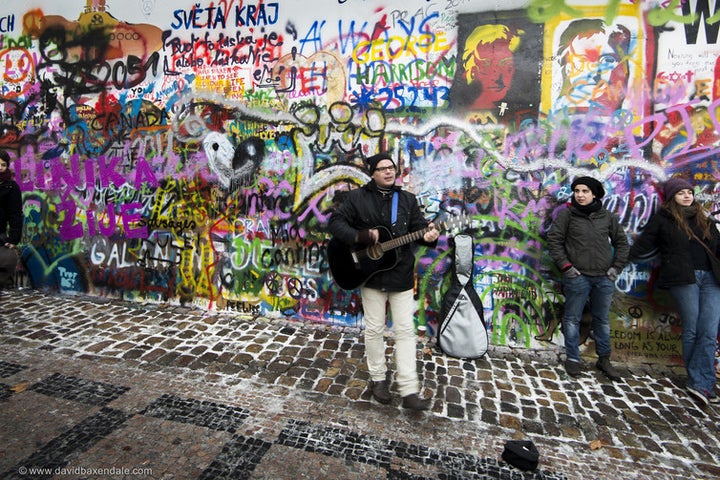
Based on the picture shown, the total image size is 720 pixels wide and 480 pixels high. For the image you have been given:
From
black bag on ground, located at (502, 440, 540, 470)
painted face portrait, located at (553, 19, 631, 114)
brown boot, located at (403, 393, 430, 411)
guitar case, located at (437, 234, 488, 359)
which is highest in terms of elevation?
painted face portrait, located at (553, 19, 631, 114)

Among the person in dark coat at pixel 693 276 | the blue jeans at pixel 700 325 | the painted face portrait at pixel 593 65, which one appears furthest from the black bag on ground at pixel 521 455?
the painted face portrait at pixel 593 65

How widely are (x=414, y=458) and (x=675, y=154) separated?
14.0 ft

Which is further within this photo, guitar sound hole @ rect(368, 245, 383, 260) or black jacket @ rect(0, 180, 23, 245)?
black jacket @ rect(0, 180, 23, 245)

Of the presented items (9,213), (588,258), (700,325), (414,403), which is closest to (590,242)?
(588,258)

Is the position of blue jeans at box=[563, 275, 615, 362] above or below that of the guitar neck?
below

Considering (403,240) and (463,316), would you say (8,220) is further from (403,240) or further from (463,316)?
(463,316)

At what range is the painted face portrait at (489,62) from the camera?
4.88 meters

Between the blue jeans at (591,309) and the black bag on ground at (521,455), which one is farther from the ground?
the blue jeans at (591,309)

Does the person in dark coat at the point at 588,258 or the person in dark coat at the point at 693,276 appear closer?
the person in dark coat at the point at 693,276

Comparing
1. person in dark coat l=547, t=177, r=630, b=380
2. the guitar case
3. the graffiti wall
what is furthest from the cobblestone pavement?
the graffiti wall

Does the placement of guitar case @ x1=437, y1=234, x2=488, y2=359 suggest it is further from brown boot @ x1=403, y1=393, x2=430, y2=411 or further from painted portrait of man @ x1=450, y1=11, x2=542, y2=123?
painted portrait of man @ x1=450, y1=11, x2=542, y2=123

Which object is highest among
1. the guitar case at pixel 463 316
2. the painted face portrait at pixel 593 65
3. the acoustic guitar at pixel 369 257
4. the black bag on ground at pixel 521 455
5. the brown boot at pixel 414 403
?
the painted face portrait at pixel 593 65

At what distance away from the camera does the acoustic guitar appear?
3.83 metres

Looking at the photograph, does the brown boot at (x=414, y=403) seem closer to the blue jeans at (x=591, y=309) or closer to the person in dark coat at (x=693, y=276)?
the blue jeans at (x=591, y=309)
